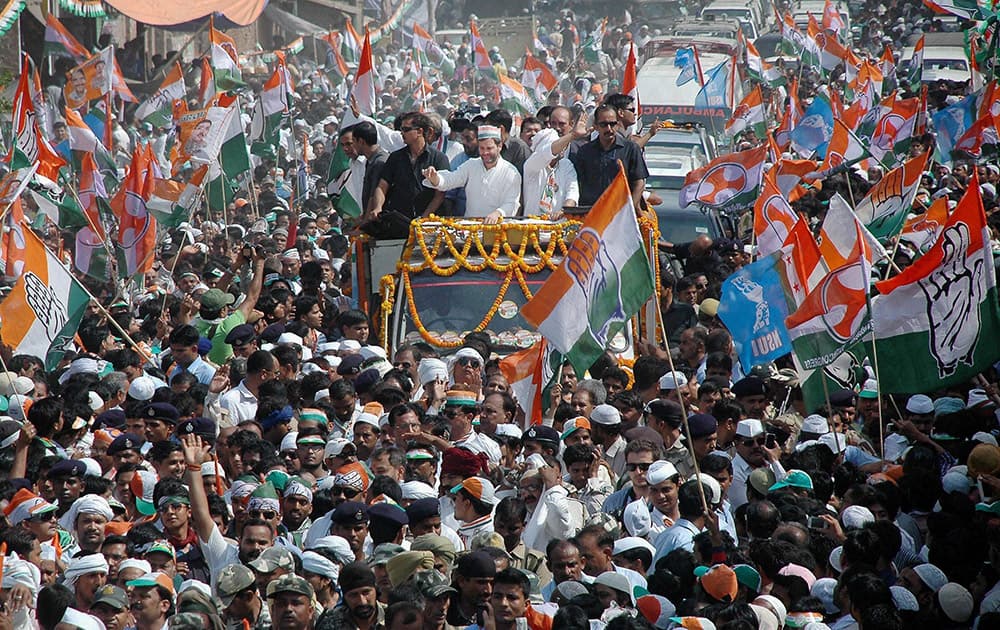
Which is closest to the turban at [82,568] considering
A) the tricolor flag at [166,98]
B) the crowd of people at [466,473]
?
the crowd of people at [466,473]

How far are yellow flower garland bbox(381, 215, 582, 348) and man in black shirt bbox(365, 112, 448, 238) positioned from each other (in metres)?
0.80

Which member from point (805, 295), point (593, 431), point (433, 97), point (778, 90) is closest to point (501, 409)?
point (593, 431)

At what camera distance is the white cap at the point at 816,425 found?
915 centimetres

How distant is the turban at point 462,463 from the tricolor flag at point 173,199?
784 centimetres

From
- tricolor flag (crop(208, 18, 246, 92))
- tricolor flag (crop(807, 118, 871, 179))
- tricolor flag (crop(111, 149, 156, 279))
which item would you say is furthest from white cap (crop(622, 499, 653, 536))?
tricolor flag (crop(208, 18, 246, 92))

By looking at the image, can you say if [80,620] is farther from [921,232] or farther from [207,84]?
[207,84]

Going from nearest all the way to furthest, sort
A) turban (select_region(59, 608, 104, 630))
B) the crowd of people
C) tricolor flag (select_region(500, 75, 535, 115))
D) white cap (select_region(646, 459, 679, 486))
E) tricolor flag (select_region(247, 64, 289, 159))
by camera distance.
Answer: turban (select_region(59, 608, 104, 630))
the crowd of people
white cap (select_region(646, 459, 679, 486))
tricolor flag (select_region(247, 64, 289, 159))
tricolor flag (select_region(500, 75, 535, 115))

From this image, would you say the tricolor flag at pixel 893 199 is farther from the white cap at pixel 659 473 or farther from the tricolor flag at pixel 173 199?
the tricolor flag at pixel 173 199

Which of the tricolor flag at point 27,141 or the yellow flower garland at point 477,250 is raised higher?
the yellow flower garland at point 477,250

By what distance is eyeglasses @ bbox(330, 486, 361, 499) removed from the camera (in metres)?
8.00

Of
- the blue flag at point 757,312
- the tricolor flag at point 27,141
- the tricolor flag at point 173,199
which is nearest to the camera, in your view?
the blue flag at point 757,312

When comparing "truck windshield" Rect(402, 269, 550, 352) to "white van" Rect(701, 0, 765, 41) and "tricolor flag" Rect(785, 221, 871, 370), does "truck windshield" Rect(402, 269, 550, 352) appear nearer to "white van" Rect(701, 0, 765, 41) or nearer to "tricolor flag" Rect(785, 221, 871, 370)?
"tricolor flag" Rect(785, 221, 871, 370)

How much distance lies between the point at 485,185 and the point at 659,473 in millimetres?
4623

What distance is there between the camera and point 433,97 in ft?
106
